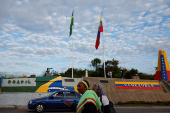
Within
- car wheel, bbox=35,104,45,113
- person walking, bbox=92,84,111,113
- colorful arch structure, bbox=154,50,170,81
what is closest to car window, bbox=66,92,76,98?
car wheel, bbox=35,104,45,113

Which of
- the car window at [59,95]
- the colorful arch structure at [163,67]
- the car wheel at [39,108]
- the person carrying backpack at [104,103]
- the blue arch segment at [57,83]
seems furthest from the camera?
the colorful arch structure at [163,67]

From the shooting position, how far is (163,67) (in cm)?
2900

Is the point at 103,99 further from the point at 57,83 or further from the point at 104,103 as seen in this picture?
the point at 57,83

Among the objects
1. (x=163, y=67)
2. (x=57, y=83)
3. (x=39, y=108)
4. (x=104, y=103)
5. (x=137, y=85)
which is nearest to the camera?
(x=104, y=103)

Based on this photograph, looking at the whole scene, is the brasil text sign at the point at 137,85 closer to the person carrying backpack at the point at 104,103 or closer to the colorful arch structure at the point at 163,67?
the colorful arch structure at the point at 163,67

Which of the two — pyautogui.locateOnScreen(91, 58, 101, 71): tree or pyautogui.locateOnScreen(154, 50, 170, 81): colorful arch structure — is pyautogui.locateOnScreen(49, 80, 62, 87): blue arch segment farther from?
pyautogui.locateOnScreen(91, 58, 101, 71): tree

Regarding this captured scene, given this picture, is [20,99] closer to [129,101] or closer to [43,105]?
[43,105]

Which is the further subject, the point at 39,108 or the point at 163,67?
the point at 163,67

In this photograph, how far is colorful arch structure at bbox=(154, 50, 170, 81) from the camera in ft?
94.1

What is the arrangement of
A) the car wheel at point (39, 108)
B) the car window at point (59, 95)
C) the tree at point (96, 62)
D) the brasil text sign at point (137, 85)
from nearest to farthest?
the car wheel at point (39, 108), the car window at point (59, 95), the brasil text sign at point (137, 85), the tree at point (96, 62)

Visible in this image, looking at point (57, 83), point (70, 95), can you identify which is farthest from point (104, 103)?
point (57, 83)

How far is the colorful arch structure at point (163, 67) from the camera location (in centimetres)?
2868

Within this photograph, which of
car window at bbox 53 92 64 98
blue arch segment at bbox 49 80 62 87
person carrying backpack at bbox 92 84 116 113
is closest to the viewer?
person carrying backpack at bbox 92 84 116 113

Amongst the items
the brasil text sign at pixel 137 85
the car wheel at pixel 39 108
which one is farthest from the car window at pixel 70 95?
the brasil text sign at pixel 137 85
